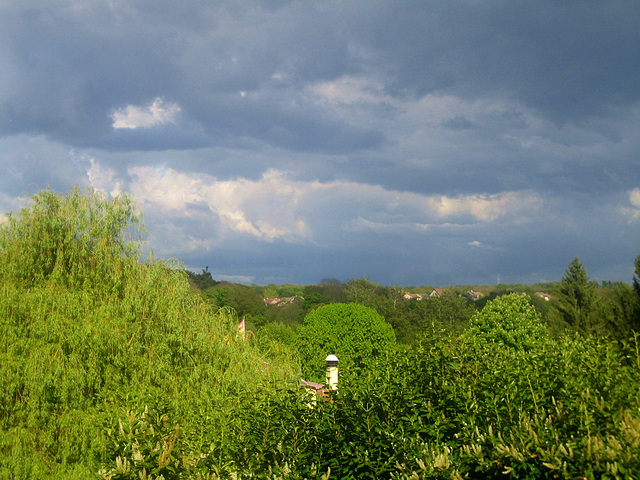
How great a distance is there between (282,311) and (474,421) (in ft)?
240

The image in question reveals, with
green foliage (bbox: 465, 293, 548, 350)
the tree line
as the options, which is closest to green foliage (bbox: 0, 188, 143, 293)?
the tree line

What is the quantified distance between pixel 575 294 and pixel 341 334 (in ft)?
59.3

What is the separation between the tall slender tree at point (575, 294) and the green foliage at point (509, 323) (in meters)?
15.7

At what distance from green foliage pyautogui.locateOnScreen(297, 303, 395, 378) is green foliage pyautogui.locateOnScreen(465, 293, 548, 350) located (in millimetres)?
11507

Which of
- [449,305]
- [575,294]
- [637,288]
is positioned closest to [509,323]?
[637,288]

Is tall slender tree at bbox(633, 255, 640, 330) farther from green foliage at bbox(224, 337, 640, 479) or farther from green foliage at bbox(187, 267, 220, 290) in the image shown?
green foliage at bbox(187, 267, 220, 290)

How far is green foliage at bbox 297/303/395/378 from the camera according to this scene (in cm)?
3069

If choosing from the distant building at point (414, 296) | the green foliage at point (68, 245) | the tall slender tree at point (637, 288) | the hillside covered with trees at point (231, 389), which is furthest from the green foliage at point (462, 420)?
the distant building at point (414, 296)

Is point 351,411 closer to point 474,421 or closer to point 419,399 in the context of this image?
point 419,399

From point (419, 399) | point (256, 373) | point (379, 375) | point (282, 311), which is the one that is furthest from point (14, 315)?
point (282, 311)

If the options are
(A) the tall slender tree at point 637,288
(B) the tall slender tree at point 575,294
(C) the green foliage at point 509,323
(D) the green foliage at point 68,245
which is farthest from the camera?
(B) the tall slender tree at point 575,294

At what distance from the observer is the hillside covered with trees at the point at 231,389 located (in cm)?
412

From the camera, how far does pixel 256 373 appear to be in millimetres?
11234

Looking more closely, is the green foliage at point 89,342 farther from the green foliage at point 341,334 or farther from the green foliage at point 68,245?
the green foliage at point 341,334
